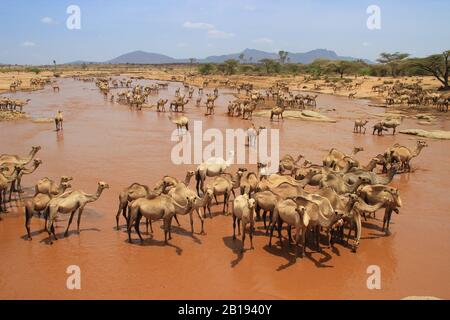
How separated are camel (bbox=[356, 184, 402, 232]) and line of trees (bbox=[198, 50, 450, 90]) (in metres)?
41.9

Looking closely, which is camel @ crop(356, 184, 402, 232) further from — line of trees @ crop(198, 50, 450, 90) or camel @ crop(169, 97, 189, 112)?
line of trees @ crop(198, 50, 450, 90)

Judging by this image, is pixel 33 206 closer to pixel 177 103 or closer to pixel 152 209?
pixel 152 209

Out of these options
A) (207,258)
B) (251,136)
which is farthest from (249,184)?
(251,136)

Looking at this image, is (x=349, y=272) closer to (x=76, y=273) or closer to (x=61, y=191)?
(x=76, y=273)

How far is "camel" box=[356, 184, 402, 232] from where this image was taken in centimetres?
956

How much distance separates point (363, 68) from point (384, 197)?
75.4m

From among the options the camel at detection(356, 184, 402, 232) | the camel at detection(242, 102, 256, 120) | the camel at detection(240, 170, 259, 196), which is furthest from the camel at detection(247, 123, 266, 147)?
the camel at detection(356, 184, 402, 232)

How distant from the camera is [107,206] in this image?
11.1 metres

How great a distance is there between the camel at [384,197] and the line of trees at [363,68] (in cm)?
4188

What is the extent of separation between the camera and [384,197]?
9625 mm

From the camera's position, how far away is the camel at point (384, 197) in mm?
9562

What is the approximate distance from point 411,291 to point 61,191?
26.3ft

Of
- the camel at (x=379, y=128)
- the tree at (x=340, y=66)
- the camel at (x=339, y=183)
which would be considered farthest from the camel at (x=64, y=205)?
the tree at (x=340, y=66)

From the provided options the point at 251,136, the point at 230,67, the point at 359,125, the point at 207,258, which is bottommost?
the point at 207,258
